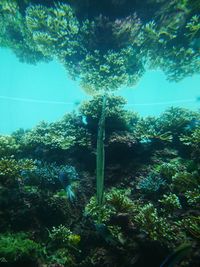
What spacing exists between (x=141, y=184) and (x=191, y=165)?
1658 mm

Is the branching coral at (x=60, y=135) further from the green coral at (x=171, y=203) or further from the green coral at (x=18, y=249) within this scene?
the green coral at (x=18, y=249)

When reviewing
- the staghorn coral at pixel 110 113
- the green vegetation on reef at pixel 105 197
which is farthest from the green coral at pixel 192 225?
the staghorn coral at pixel 110 113

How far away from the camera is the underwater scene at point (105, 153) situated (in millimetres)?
5098

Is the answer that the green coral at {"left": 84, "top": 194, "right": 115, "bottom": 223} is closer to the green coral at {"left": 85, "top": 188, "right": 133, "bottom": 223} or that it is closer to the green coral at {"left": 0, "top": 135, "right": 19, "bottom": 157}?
the green coral at {"left": 85, "top": 188, "right": 133, "bottom": 223}

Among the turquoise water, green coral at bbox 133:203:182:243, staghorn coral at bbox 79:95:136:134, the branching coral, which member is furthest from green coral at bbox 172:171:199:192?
the turquoise water

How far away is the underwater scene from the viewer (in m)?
5.10

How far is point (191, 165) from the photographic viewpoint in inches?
284

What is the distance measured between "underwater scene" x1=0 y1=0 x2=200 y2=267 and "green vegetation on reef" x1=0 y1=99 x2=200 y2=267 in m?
0.03

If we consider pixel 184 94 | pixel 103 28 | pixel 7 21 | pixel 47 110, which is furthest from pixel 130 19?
pixel 47 110

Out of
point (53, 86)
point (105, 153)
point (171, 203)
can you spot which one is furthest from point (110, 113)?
point (53, 86)

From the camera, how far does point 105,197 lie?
6254 mm

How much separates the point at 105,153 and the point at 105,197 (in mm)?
2197

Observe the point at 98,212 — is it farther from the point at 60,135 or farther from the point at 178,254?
the point at 60,135

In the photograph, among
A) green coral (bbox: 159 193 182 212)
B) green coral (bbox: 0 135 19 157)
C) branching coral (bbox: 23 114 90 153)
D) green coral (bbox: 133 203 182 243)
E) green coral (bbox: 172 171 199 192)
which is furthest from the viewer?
branching coral (bbox: 23 114 90 153)
